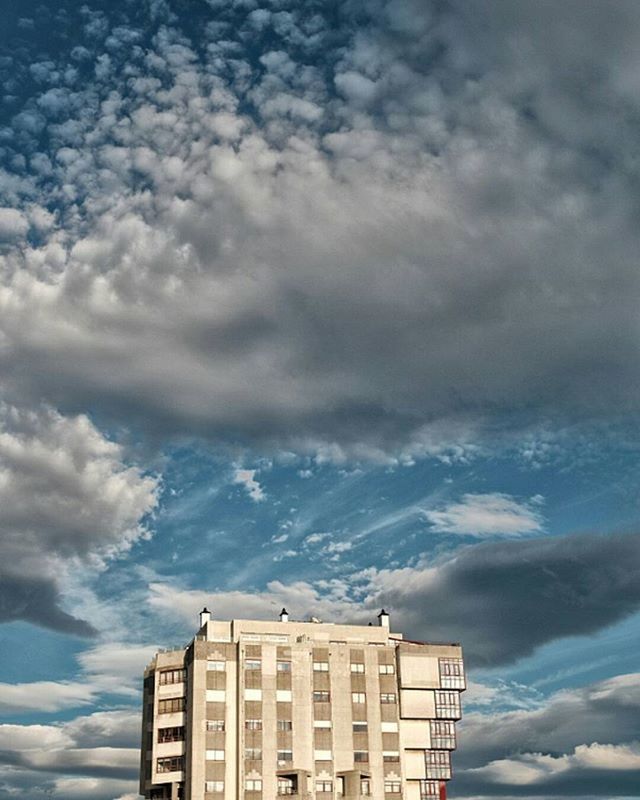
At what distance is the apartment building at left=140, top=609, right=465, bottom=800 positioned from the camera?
5679 inches

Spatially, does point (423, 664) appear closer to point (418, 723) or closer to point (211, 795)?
point (418, 723)

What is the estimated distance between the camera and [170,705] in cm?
15075

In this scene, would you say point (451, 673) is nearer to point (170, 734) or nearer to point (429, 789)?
point (429, 789)

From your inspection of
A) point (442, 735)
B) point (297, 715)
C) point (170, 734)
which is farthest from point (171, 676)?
point (442, 735)

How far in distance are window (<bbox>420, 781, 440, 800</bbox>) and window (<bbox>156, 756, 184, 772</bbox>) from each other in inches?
1408

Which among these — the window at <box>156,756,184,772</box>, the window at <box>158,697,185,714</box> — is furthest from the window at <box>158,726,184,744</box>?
the window at <box>158,697,185,714</box>

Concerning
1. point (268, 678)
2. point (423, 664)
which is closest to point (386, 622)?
point (423, 664)

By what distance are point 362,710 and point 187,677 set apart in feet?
87.2

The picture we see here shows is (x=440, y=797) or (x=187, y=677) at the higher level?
(x=187, y=677)

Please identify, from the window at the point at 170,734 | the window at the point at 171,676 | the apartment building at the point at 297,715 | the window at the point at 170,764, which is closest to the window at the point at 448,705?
the apartment building at the point at 297,715

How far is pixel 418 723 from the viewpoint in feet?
501

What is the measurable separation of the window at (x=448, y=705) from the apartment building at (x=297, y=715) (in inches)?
6.1

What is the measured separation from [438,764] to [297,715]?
2299 cm

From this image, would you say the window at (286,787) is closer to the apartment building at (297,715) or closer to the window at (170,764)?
the apartment building at (297,715)
